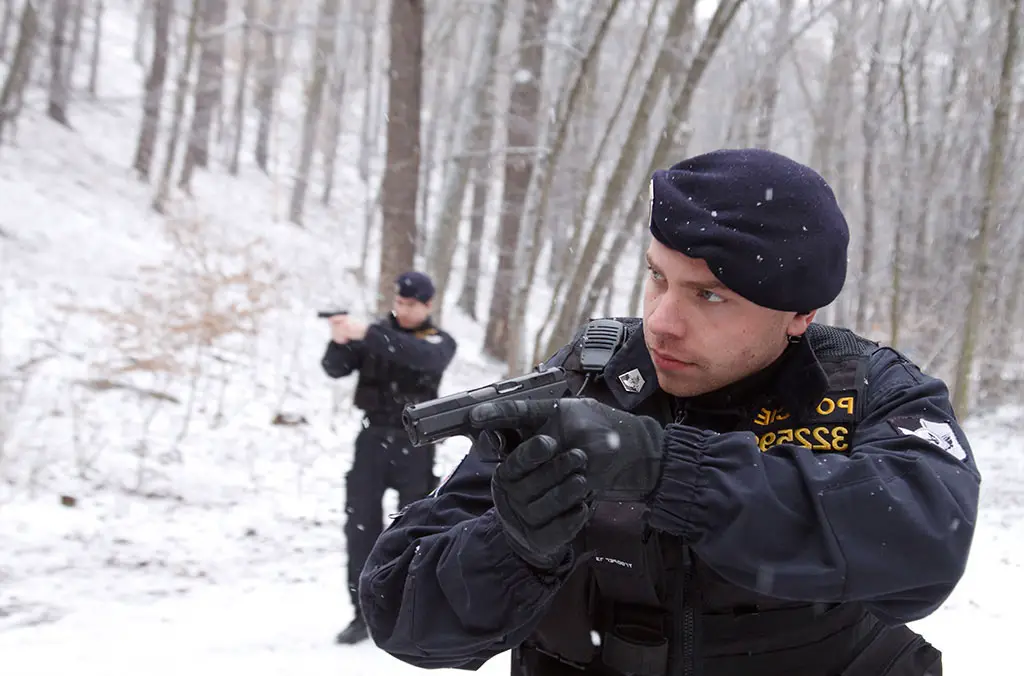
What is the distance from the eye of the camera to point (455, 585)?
4.11 feet

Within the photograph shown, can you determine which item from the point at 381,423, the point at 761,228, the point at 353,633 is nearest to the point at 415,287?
the point at 381,423

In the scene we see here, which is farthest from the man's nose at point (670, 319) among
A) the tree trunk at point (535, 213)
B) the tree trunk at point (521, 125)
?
the tree trunk at point (521, 125)

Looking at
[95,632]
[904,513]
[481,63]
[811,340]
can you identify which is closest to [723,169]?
[811,340]

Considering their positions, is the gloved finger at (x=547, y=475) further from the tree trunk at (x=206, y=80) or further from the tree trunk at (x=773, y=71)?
the tree trunk at (x=206, y=80)

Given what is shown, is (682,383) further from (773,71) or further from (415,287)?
(773,71)

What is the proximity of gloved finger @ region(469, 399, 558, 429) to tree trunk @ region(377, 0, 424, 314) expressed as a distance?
7.73m

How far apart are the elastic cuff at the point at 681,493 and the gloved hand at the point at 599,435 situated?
0.05 ft

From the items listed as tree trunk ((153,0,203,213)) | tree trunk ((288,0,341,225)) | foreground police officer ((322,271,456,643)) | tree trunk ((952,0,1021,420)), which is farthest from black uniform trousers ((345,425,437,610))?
tree trunk ((288,0,341,225))

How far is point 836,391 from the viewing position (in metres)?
1.40

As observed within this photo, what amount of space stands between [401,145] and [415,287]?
395 centimetres

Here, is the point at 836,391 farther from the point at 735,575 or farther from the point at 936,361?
the point at 936,361

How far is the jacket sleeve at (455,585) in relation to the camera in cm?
124

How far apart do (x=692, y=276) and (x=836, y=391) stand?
31cm

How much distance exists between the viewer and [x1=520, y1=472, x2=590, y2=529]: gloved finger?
3.58ft
